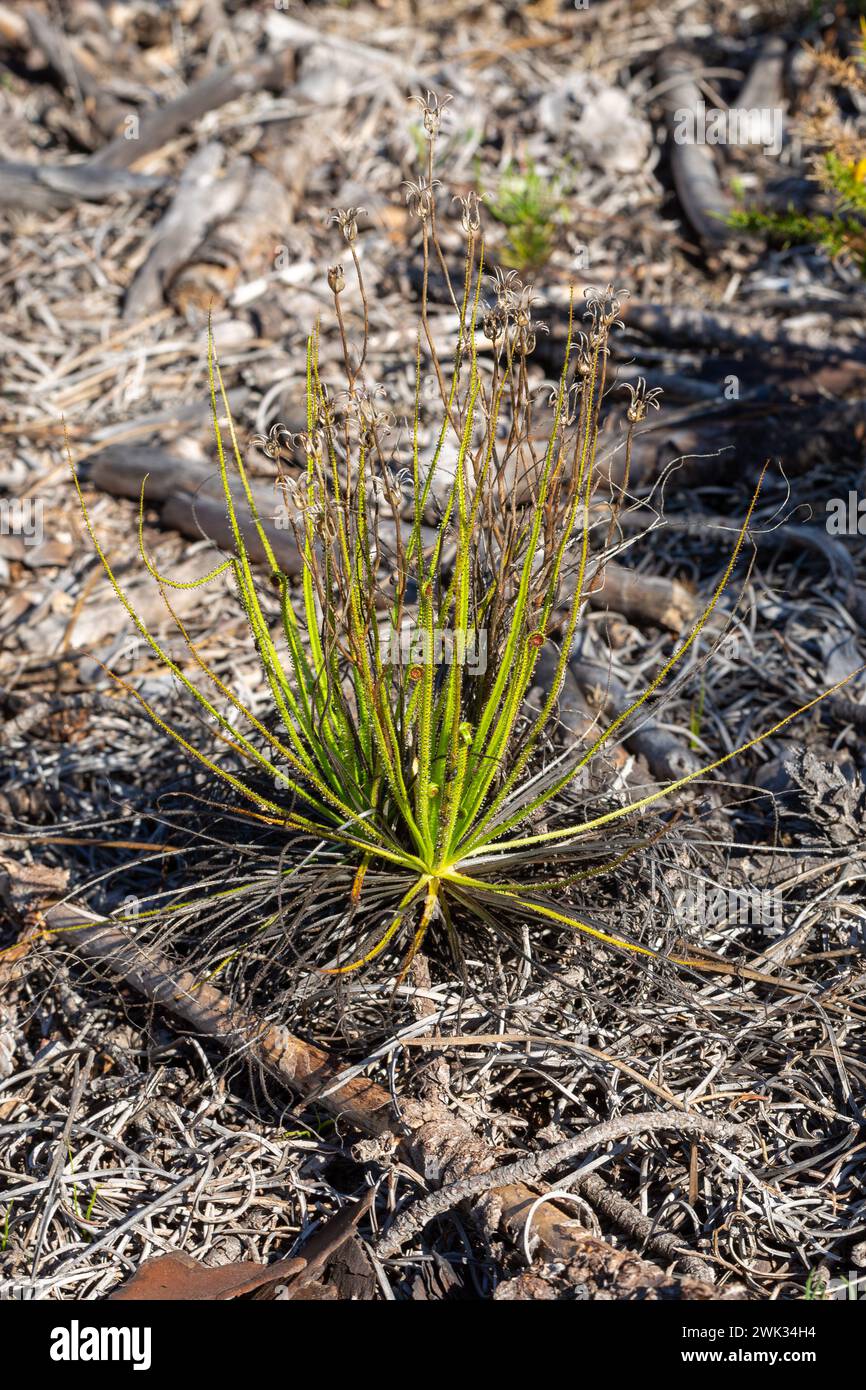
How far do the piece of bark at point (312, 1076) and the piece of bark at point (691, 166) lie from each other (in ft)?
12.9

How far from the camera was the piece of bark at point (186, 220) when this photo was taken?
5.30 metres

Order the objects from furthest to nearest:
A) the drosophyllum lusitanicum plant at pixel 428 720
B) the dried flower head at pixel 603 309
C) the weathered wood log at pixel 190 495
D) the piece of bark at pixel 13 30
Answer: the piece of bark at pixel 13 30
the weathered wood log at pixel 190 495
the drosophyllum lusitanicum plant at pixel 428 720
the dried flower head at pixel 603 309

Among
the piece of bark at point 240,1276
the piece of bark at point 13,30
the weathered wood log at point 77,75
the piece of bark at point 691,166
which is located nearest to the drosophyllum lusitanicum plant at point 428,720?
the piece of bark at point 240,1276

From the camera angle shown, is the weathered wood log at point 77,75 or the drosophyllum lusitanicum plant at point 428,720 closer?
the drosophyllum lusitanicum plant at point 428,720

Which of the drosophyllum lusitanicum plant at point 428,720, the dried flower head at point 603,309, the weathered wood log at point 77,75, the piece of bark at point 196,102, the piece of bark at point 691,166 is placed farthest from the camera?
the weathered wood log at point 77,75

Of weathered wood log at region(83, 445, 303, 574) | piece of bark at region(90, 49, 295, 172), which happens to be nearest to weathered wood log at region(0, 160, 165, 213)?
piece of bark at region(90, 49, 295, 172)

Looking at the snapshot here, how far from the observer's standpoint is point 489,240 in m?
5.10

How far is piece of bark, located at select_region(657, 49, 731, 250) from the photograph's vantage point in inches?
205

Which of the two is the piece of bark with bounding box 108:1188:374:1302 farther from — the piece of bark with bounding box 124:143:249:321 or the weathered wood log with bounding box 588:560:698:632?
the piece of bark with bounding box 124:143:249:321

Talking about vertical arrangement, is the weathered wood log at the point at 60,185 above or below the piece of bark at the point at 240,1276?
above

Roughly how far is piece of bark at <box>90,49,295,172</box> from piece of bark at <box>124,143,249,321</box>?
0.44m

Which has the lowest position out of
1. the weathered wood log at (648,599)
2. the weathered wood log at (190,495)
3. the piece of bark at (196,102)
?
the weathered wood log at (648,599)

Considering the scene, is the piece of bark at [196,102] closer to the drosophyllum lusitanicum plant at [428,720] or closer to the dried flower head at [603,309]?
the drosophyllum lusitanicum plant at [428,720]

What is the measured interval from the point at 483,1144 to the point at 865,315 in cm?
384
